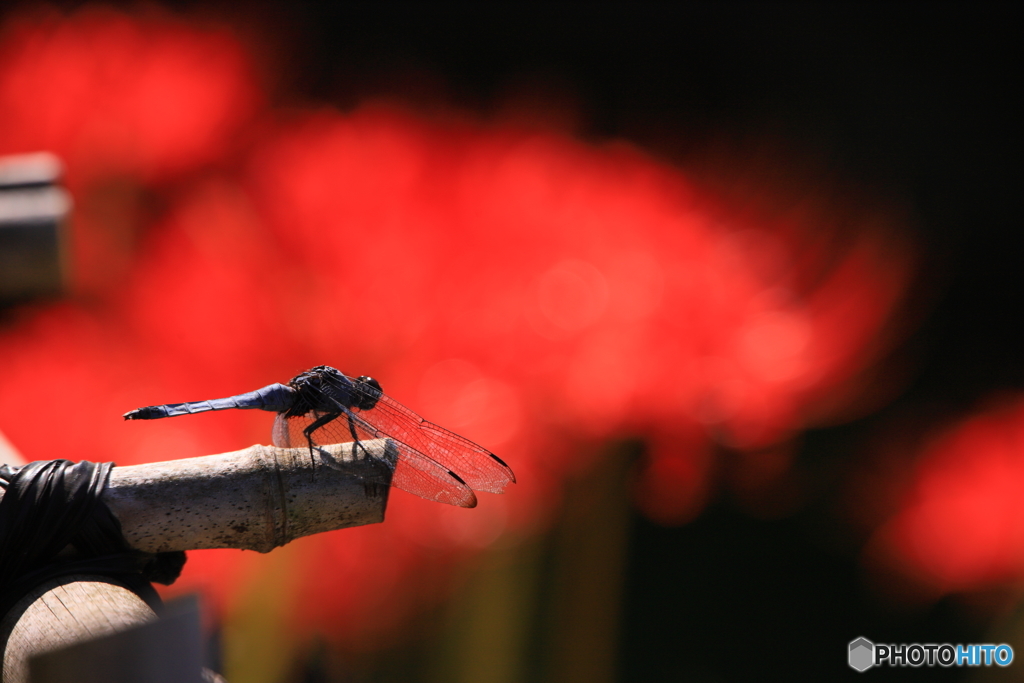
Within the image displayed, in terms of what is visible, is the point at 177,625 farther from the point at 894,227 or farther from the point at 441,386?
the point at 894,227

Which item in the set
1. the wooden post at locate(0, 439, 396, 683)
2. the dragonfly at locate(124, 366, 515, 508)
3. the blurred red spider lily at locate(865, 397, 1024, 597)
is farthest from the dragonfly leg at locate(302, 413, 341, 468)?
the blurred red spider lily at locate(865, 397, 1024, 597)

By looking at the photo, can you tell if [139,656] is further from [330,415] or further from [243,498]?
[330,415]

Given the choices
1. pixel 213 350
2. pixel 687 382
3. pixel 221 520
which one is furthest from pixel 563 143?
pixel 221 520

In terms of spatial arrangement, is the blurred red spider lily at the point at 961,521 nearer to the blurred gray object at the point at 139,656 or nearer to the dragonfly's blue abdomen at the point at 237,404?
the dragonfly's blue abdomen at the point at 237,404

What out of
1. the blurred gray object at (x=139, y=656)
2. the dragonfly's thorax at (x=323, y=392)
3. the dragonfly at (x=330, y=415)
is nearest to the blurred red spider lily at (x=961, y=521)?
the dragonfly at (x=330, y=415)

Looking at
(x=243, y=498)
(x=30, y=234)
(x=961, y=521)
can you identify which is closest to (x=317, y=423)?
(x=243, y=498)

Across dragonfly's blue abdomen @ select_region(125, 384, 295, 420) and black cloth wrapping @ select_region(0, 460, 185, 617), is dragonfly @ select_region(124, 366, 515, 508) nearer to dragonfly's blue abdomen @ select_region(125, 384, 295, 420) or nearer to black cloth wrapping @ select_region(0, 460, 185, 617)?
dragonfly's blue abdomen @ select_region(125, 384, 295, 420)
